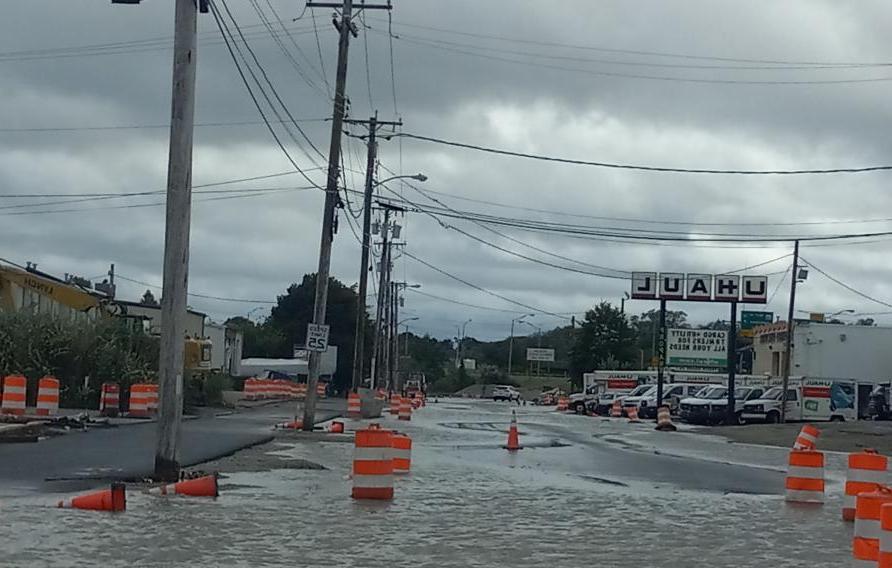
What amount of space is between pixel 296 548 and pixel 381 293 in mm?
70324

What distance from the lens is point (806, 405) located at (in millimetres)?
56250

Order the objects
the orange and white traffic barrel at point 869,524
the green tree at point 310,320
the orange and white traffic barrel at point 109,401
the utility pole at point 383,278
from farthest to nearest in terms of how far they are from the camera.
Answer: the green tree at point 310,320 → the utility pole at point 383,278 → the orange and white traffic barrel at point 109,401 → the orange and white traffic barrel at point 869,524

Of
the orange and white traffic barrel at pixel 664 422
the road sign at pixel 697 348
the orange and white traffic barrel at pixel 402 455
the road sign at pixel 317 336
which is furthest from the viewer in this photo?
the road sign at pixel 697 348

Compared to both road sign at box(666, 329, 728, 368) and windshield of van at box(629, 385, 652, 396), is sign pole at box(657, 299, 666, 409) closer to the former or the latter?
windshield of van at box(629, 385, 652, 396)

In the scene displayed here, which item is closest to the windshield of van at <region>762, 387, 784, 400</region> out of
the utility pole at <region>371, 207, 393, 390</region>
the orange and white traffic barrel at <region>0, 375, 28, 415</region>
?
the utility pole at <region>371, 207, 393, 390</region>

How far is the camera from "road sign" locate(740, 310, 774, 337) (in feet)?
323

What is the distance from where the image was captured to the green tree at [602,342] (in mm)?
122125

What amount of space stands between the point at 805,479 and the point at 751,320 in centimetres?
8578

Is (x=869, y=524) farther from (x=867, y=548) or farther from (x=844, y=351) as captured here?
(x=844, y=351)

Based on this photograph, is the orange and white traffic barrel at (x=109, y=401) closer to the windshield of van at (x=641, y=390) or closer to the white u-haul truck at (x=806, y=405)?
the white u-haul truck at (x=806, y=405)

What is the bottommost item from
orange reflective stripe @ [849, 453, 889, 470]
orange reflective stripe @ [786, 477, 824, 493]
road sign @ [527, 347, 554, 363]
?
orange reflective stripe @ [786, 477, 824, 493]

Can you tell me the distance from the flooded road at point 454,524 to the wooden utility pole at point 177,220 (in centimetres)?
161

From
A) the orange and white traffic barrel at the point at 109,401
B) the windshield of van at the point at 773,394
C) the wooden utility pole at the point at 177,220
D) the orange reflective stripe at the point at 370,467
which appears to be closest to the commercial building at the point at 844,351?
the windshield of van at the point at 773,394

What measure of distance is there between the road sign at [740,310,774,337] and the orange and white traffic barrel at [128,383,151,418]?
6843 centimetres
